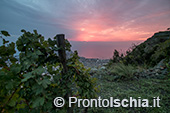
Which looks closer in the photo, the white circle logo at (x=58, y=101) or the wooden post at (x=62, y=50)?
the white circle logo at (x=58, y=101)

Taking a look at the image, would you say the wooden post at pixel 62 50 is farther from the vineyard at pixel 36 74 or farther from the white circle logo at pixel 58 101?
the white circle logo at pixel 58 101

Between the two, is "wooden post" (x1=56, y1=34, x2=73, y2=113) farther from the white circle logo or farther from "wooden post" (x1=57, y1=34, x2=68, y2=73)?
the white circle logo

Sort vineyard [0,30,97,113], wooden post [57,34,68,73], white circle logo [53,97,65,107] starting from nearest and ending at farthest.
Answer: vineyard [0,30,97,113] → white circle logo [53,97,65,107] → wooden post [57,34,68,73]

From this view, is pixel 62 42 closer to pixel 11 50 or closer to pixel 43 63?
pixel 43 63

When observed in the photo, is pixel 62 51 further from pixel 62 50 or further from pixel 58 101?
pixel 58 101

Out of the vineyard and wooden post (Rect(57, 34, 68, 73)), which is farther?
wooden post (Rect(57, 34, 68, 73))

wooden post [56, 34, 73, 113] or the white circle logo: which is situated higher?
wooden post [56, 34, 73, 113]

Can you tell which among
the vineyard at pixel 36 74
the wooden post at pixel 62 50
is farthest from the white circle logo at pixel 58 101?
the wooden post at pixel 62 50

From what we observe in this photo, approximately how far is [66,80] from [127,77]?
11.1 feet

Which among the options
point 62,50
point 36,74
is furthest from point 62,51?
point 36,74

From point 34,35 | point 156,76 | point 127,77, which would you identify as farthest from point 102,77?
point 34,35

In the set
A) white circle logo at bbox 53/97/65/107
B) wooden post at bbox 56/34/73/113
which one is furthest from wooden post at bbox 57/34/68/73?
white circle logo at bbox 53/97/65/107

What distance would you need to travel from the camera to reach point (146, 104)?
2240 mm

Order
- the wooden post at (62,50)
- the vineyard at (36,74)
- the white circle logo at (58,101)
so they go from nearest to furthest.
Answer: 1. the vineyard at (36,74)
2. the white circle logo at (58,101)
3. the wooden post at (62,50)
